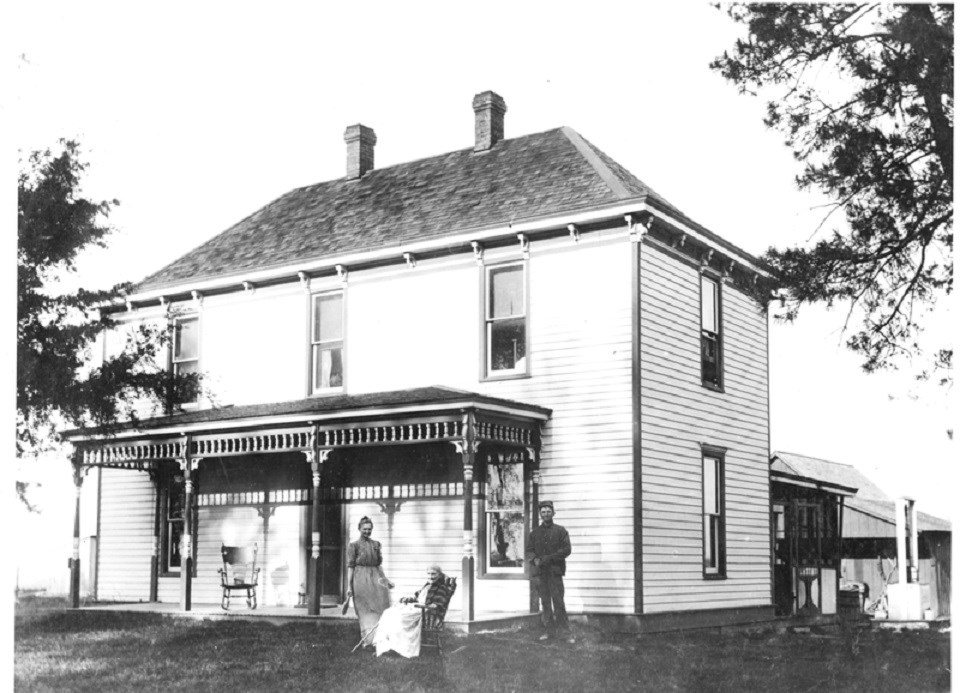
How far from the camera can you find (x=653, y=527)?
16781 millimetres

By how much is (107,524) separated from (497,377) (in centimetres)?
740

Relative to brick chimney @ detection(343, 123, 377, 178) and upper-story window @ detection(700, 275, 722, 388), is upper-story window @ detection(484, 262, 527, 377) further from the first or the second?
upper-story window @ detection(700, 275, 722, 388)

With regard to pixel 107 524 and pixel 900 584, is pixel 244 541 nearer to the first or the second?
pixel 107 524

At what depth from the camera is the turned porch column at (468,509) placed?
1548cm

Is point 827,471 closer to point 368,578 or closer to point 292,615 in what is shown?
point 368,578

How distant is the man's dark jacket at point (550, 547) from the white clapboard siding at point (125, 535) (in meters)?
6.90

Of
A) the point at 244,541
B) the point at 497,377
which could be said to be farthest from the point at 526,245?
the point at 244,541

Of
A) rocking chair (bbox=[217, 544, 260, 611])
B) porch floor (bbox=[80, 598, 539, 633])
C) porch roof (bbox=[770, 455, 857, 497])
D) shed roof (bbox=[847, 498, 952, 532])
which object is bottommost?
porch floor (bbox=[80, 598, 539, 633])

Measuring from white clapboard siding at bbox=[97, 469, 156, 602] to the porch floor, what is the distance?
0.90 meters

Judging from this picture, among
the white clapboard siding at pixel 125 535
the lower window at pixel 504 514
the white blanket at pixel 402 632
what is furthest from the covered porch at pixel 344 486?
the white blanket at pixel 402 632

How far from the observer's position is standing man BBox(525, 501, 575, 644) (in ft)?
52.0

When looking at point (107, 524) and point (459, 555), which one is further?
point (107, 524)

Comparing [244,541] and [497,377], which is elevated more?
[497,377]

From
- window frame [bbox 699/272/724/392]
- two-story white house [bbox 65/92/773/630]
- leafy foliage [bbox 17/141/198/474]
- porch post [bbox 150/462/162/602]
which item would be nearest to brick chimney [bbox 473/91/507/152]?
two-story white house [bbox 65/92/773/630]
